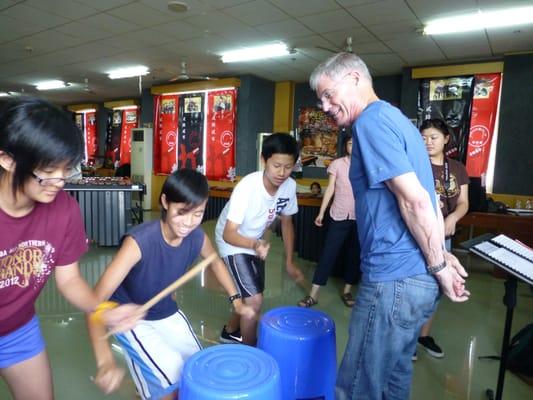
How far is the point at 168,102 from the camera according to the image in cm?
811

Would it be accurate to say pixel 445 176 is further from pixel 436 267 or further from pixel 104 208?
pixel 104 208

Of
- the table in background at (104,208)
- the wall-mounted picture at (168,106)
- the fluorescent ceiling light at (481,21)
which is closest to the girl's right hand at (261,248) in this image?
the table in background at (104,208)

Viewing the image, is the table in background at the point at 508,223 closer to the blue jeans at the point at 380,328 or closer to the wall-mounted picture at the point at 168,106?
the blue jeans at the point at 380,328

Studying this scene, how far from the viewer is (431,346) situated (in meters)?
2.39

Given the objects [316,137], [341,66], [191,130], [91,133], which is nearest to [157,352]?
[341,66]

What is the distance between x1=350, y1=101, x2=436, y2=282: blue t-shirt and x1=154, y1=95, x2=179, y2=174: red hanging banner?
7303mm

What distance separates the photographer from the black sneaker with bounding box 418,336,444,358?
92.6 inches

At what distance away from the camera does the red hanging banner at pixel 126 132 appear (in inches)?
394

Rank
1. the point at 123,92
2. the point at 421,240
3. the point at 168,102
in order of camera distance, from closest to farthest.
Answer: the point at 421,240
the point at 168,102
the point at 123,92

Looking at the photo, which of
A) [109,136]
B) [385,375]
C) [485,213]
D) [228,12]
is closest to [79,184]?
[228,12]

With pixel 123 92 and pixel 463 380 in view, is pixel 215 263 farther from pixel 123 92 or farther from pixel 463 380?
pixel 123 92

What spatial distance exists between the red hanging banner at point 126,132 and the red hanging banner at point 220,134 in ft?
11.8

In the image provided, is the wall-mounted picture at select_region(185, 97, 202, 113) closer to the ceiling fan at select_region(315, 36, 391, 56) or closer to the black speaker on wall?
the ceiling fan at select_region(315, 36, 391, 56)

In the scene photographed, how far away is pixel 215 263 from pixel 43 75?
27.0 ft
